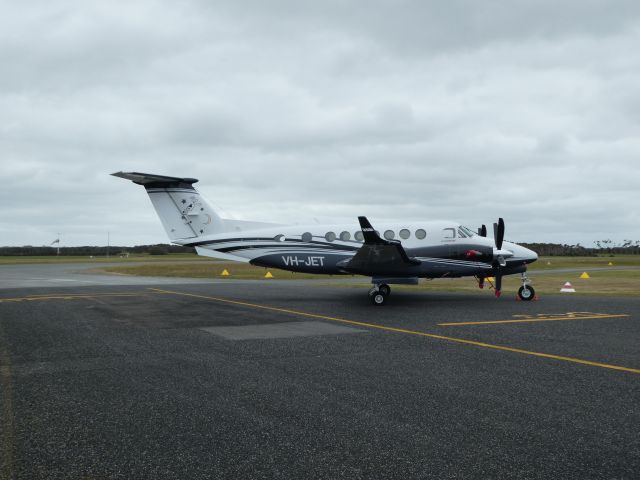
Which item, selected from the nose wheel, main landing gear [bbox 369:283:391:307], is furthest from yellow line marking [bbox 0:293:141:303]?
the nose wheel

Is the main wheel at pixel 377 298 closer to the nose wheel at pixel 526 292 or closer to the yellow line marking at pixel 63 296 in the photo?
the nose wheel at pixel 526 292

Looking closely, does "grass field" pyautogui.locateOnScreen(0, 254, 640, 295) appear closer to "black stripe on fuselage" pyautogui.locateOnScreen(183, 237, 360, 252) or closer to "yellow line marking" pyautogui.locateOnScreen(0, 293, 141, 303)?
"black stripe on fuselage" pyautogui.locateOnScreen(183, 237, 360, 252)

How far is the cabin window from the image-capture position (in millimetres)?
19094

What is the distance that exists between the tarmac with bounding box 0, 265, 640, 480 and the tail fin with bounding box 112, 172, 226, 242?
8.15 m

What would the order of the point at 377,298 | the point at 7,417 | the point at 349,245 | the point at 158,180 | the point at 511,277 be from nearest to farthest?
the point at 7,417 < the point at 377,298 < the point at 349,245 < the point at 158,180 < the point at 511,277

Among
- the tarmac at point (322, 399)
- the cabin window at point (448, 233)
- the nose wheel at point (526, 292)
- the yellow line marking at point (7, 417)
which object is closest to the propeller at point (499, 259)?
the nose wheel at point (526, 292)

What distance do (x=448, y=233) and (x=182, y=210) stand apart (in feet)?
36.8

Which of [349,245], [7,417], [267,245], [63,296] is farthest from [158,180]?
[7,417]

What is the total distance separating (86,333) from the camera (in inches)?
479

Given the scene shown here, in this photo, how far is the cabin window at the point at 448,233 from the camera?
19094mm

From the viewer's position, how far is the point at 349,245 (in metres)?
20.0

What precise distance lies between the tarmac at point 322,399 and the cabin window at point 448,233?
5.78m

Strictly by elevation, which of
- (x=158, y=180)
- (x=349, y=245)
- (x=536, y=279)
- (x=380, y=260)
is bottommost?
(x=536, y=279)

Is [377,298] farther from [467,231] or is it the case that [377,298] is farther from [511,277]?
[511,277]
